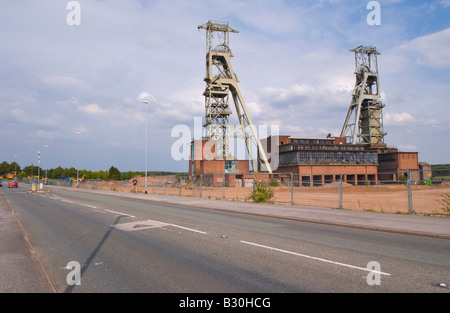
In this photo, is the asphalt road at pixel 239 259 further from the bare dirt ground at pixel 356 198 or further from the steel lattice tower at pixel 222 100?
the steel lattice tower at pixel 222 100

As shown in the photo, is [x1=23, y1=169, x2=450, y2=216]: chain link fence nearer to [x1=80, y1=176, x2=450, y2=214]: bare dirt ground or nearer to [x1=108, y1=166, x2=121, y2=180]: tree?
[x1=80, y1=176, x2=450, y2=214]: bare dirt ground

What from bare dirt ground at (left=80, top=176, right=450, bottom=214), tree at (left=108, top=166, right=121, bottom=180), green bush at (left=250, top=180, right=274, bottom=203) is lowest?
bare dirt ground at (left=80, top=176, right=450, bottom=214)

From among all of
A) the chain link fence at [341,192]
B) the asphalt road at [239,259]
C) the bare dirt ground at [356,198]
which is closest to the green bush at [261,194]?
the chain link fence at [341,192]

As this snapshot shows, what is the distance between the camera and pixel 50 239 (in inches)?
360

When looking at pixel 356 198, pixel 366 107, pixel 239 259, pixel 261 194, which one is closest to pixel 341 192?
pixel 261 194

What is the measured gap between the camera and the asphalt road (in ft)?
16.6

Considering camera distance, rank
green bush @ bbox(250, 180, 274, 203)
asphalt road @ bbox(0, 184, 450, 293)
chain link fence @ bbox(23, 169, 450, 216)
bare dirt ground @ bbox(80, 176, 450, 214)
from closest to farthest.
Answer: asphalt road @ bbox(0, 184, 450, 293), chain link fence @ bbox(23, 169, 450, 216), bare dirt ground @ bbox(80, 176, 450, 214), green bush @ bbox(250, 180, 274, 203)

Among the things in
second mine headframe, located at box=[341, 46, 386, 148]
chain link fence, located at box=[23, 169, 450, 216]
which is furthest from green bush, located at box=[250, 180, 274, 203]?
second mine headframe, located at box=[341, 46, 386, 148]

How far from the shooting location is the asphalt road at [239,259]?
16.6 ft

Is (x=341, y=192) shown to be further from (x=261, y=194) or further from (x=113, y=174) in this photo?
(x=113, y=174)

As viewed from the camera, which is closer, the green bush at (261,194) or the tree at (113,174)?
the green bush at (261,194)
